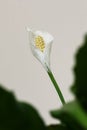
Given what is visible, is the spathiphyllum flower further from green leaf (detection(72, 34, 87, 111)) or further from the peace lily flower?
green leaf (detection(72, 34, 87, 111))

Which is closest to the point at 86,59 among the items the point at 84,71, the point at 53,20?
the point at 84,71

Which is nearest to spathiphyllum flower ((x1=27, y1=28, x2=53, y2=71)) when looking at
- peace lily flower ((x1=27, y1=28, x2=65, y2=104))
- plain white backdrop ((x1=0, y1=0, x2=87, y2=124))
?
peace lily flower ((x1=27, y1=28, x2=65, y2=104))

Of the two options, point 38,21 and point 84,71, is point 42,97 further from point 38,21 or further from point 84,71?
point 84,71

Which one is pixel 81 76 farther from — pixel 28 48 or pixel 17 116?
pixel 28 48

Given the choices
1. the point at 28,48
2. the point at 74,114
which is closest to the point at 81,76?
the point at 74,114

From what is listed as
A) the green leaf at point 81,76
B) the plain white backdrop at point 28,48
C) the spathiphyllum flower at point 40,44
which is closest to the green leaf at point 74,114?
the green leaf at point 81,76
